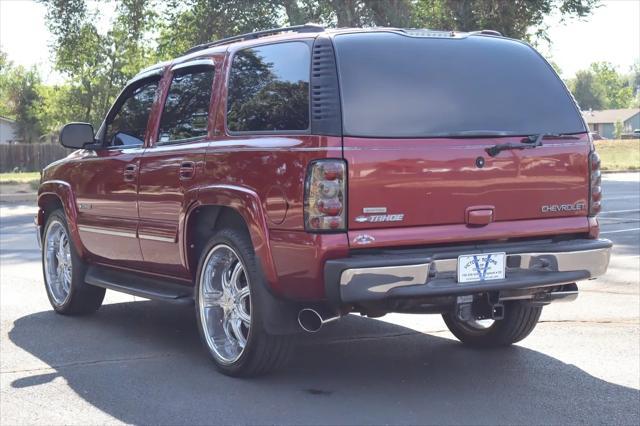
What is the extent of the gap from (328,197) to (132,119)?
291cm

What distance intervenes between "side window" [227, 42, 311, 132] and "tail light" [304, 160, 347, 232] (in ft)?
1.13

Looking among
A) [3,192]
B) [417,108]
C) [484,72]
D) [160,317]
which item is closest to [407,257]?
[417,108]

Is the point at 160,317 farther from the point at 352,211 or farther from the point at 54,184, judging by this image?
the point at 352,211

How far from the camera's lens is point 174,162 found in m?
6.32

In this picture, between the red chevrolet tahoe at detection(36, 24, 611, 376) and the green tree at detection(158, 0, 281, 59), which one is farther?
the green tree at detection(158, 0, 281, 59)

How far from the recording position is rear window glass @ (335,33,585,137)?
520 cm

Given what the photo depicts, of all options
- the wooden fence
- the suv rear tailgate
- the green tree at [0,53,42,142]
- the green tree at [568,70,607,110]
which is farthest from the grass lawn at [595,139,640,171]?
the green tree at [568,70,607,110]

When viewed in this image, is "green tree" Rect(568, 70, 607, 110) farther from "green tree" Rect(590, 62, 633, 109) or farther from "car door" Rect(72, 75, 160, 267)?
"car door" Rect(72, 75, 160, 267)

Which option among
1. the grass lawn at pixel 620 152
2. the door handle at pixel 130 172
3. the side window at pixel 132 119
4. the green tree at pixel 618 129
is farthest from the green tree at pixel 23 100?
the door handle at pixel 130 172

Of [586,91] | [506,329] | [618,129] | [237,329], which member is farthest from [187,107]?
[586,91]

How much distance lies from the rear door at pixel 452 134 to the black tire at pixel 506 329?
0.99 meters

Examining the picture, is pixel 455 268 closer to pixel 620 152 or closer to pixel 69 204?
pixel 69 204

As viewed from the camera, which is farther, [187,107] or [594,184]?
[187,107]

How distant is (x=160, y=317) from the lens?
794 cm
